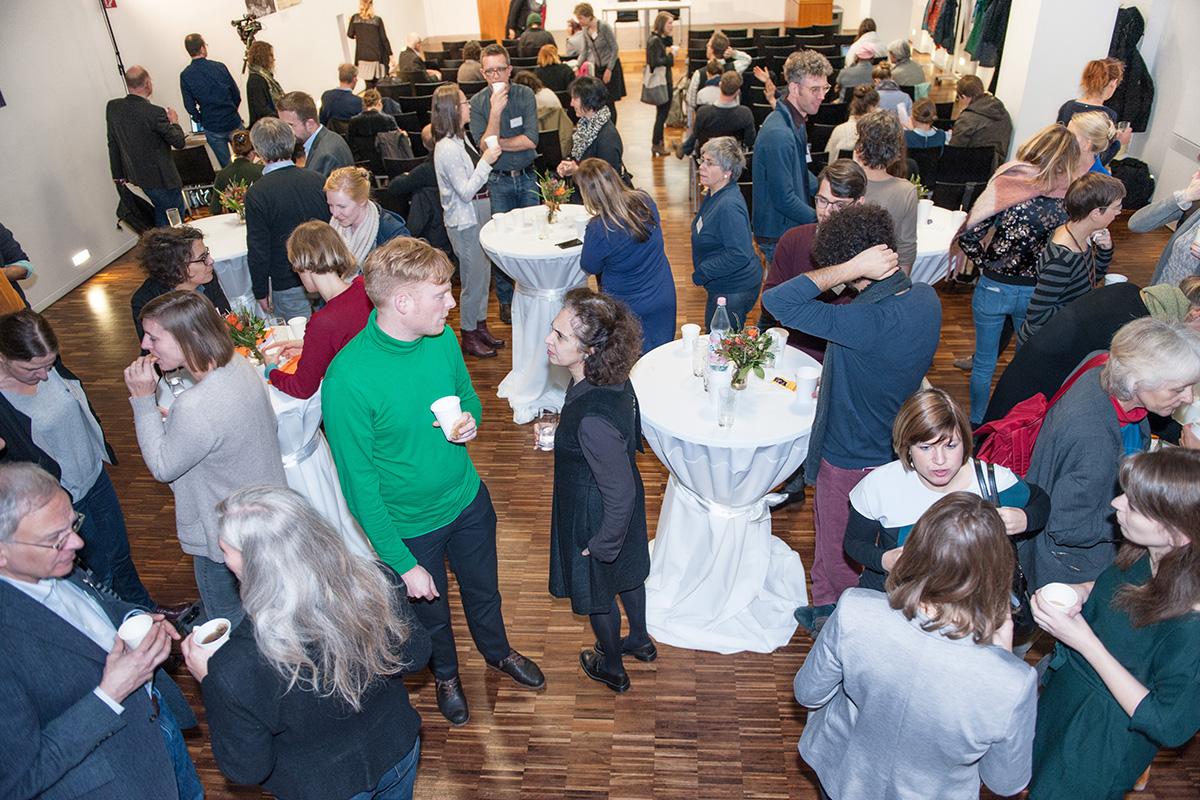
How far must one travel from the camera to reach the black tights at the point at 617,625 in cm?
291

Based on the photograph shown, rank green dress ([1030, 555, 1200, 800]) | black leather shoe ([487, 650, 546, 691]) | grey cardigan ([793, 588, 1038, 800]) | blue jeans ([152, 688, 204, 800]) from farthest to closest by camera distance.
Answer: black leather shoe ([487, 650, 546, 691]) → blue jeans ([152, 688, 204, 800]) → green dress ([1030, 555, 1200, 800]) → grey cardigan ([793, 588, 1038, 800])

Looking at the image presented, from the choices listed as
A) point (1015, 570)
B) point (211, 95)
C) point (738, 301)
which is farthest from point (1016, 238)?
point (211, 95)

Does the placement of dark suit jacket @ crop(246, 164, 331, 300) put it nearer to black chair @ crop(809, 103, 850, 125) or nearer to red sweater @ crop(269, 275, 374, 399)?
red sweater @ crop(269, 275, 374, 399)

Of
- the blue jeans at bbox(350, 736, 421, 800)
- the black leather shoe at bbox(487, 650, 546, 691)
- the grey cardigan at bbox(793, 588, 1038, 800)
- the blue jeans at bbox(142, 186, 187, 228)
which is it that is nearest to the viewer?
the grey cardigan at bbox(793, 588, 1038, 800)

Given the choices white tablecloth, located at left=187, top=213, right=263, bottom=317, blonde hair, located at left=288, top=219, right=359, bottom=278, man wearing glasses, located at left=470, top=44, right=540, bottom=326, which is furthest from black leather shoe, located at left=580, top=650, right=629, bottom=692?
man wearing glasses, located at left=470, top=44, right=540, bottom=326

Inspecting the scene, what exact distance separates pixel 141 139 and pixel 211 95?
1280mm

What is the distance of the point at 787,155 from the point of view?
14.3 feet

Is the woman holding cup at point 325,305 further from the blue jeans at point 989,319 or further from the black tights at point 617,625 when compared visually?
the blue jeans at point 989,319

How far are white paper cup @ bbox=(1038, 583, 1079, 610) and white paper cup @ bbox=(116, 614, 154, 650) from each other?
207 centimetres

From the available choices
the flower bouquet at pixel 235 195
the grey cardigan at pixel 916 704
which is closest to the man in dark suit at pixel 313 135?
the flower bouquet at pixel 235 195

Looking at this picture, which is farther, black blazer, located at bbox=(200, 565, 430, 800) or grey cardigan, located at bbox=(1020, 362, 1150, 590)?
grey cardigan, located at bbox=(1020, 362, 1150, 590)

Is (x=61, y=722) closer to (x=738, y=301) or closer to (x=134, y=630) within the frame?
(x=134, y=630)

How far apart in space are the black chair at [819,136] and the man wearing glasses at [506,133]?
2768 millimetres

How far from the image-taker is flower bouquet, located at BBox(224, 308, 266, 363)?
349 centimetres
